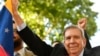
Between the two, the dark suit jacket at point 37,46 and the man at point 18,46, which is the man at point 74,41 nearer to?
the dark suit jacket at point 37,46

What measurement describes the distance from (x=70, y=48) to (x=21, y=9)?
1487 cm

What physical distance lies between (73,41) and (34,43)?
0.74 m

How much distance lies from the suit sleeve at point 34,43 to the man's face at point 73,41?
0.61 metres

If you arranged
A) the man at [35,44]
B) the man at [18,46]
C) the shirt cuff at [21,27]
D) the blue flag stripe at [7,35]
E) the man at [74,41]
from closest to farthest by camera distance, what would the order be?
the man at [74,41] < the blue flag stripe at [7,35] < the man at [35,44] < the shirt cuff at [21,27] < the man at [18,46]

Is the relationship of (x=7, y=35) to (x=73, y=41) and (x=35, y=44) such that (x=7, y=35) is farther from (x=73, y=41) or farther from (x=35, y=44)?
(x=73, y=41)

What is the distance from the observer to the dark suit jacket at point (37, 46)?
5582mm

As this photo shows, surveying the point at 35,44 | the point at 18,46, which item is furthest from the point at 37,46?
the point at 18,46

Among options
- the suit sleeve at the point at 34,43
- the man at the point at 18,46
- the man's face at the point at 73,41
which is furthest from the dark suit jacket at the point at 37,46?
the man's face at the point at 73,41

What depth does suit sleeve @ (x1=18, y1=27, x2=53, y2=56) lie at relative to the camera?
5.66 metres

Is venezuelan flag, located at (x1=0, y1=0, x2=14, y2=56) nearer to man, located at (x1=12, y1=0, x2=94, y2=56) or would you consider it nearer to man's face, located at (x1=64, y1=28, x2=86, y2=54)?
man, located at (x1=12, y1=0, x2=94, y2=56)

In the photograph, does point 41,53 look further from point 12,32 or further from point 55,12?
point 55,12

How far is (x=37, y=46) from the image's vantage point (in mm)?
5727

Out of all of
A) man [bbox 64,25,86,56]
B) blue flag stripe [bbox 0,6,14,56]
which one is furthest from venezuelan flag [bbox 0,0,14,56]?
man [bbox 64,25,86,56]

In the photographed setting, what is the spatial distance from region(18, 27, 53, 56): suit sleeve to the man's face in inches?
23.8
